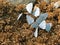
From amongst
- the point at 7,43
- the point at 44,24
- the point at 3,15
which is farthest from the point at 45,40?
the point at 3,15

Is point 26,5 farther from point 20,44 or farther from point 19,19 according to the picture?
point 20,44

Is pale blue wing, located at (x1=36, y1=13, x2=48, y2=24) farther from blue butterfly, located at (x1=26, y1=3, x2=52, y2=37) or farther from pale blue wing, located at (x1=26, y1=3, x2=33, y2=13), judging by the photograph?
pale blue wing, located at (x1=26, y1=3, x2=33, y2=13)

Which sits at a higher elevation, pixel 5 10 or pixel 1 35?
pixel 5 10

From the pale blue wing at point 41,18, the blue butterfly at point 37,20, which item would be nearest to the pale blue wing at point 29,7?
the blue butterfly at point 37,20

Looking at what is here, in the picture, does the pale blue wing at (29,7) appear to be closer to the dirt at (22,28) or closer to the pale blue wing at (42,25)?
the dirt at (22,28)

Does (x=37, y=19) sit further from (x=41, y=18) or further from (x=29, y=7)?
(x=29, y=7)

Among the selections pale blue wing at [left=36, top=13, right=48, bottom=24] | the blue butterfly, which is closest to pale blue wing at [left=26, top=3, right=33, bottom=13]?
the blue butterfly

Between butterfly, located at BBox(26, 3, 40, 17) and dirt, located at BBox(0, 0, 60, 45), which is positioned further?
butterfly, located at BBox(26, 3, 40, 17)

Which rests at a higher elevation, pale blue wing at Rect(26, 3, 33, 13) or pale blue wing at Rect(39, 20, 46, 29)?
pale blue wing at Rect(26, 3, 33, 13)
